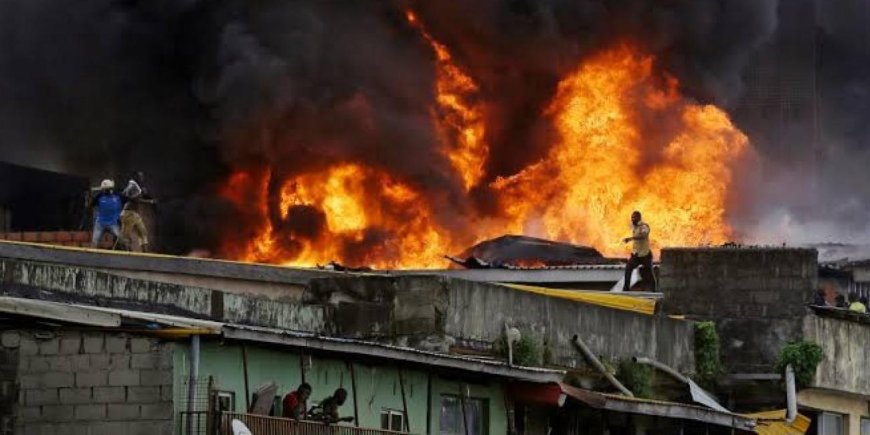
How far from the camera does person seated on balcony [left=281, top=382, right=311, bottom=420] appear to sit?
64.1 feet

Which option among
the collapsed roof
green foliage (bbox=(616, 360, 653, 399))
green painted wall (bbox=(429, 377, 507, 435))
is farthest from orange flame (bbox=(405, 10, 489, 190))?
green painted wall (bbox=(429, 377, 507, 435))

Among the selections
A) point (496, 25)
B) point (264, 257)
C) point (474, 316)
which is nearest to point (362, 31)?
point (496, 25)

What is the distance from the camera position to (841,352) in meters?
29.8

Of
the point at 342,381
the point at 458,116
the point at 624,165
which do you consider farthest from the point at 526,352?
the point at 458,116

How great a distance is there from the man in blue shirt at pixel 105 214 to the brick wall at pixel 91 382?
11127 millimetres

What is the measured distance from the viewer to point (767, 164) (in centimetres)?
5575

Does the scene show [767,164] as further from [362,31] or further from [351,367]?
[351,367]

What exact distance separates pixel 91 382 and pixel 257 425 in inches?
52.2

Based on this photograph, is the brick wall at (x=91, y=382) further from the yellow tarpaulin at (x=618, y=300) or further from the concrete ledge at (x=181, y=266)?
the yellow tarpaulin at (x=618, y=300)

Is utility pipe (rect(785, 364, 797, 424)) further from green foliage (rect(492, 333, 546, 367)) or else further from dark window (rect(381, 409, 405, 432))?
dark window (rect(381, 409, 405, 432))

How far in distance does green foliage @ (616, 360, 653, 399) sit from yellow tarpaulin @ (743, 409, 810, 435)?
115 cm

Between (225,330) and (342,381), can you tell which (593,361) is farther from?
(225,330)

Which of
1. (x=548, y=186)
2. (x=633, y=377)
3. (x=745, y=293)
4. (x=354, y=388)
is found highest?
(x=548, y=186)

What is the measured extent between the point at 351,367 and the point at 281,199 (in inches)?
859
